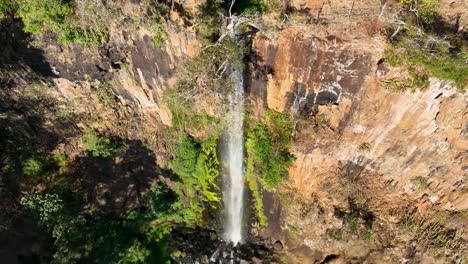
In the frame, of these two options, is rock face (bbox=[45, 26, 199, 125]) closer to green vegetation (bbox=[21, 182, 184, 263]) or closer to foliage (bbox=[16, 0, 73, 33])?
foliage (bbox=[16, 0, 73, 33])

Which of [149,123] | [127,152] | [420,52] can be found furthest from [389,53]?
[127,152]

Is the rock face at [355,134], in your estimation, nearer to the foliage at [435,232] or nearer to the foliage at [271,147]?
the foliage at [435,232]

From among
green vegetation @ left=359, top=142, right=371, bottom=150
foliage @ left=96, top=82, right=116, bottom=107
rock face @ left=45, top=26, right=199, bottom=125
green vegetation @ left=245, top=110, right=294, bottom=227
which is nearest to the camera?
rock face @ left=45, top=26, right=199, bottom=125

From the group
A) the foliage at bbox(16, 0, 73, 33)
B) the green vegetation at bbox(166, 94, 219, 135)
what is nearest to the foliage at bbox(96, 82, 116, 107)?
the green vegetation at bbox(166, 94, 219, 135)

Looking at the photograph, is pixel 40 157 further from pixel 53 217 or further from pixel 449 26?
pixel 449 26

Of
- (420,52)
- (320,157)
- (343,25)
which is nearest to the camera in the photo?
(420,52)

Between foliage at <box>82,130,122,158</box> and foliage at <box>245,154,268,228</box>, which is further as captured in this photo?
foliage at <box>82,130,122,158</box>
